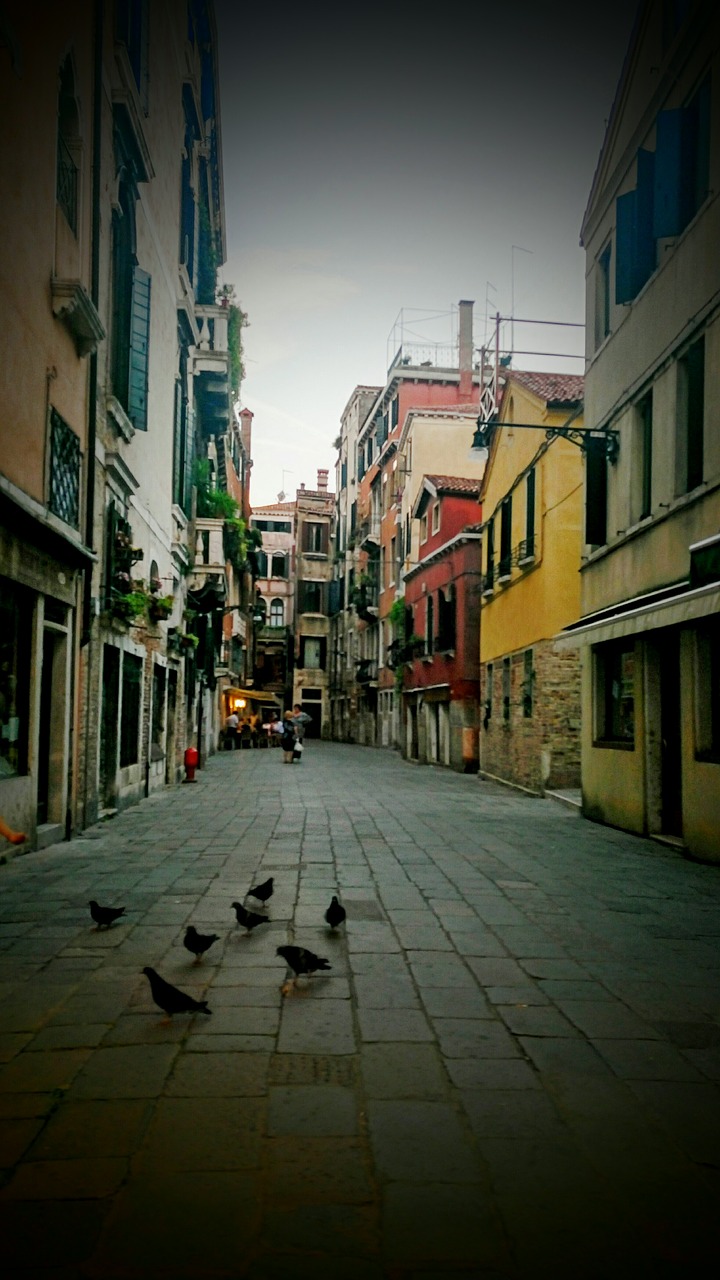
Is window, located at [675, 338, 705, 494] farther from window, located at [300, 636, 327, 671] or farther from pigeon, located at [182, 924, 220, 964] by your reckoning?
window, located at [300, 636, 327, 671]

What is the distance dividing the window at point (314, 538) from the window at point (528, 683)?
4494cm

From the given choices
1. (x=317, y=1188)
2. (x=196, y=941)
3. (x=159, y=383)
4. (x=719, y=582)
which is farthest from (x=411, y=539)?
(x=317, y=1188)

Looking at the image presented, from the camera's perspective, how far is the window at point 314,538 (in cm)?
6450

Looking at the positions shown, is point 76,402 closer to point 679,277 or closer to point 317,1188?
point 679,277

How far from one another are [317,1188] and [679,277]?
10.4 metres

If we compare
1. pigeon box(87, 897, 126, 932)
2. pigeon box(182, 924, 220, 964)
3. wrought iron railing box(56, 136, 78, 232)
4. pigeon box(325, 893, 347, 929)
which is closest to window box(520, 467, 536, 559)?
wrought iron railing box(56, 136, 78, 232)

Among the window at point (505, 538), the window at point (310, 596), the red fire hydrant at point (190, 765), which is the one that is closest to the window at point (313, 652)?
the window at point (310, 596)

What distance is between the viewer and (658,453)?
12.0 m

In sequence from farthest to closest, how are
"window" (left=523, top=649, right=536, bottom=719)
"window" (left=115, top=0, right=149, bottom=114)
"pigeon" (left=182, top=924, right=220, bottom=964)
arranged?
"window" (left=523, top=649, right=536, bottom=719)
"window" (left=115, top=0, right=149, bottom=114)
"pigeon" (left=182, top=924, right=220, bottom=964)

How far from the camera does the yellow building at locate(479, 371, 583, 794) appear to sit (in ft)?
59.1

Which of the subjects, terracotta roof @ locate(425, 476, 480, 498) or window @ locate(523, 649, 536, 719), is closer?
window @ locate(523, 649, 536, 719)

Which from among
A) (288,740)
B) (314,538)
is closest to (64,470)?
(288,740)

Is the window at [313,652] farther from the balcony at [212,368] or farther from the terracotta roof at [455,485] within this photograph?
the balcony at [212,368]

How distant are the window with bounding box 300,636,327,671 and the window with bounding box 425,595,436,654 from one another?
29379 mm
